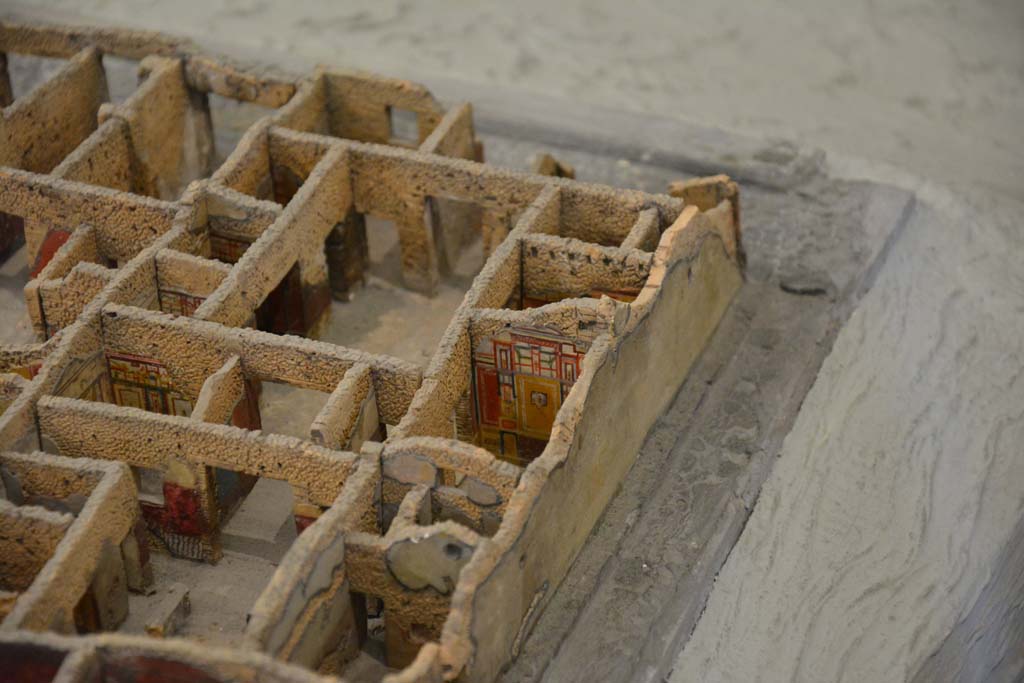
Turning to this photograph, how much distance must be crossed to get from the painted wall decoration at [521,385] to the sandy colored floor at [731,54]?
6.59 m

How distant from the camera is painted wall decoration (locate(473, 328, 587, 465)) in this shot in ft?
48.3

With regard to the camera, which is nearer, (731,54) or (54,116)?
(54,116)

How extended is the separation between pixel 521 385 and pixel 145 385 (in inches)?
125

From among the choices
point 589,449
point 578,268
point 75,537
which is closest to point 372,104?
point 578,268

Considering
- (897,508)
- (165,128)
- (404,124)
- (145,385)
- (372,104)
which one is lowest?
(897,508)

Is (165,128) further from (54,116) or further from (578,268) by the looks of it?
(578,268)

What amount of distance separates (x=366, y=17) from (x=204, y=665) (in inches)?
493

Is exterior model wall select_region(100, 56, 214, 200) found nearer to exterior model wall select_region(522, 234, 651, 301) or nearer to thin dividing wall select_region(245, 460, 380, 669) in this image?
exterior model wall select_region(522, 234, 651, 301)

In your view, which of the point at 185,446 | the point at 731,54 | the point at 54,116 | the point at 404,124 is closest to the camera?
the point at 185,446

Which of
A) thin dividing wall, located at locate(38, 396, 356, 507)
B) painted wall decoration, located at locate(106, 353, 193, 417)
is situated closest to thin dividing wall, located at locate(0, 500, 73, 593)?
thin dividing wall, located at locate(38, 396, 356, 507)

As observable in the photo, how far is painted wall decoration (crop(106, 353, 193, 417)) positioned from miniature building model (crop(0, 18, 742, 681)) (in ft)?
0.08

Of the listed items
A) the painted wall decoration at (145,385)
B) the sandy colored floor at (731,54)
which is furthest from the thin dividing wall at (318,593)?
the sandy colored floor at (731,54)

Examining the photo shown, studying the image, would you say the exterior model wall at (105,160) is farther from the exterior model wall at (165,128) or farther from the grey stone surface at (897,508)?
the grey stone surface at (897,508)

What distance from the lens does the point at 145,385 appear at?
15055mm
